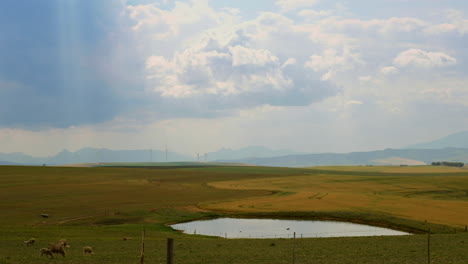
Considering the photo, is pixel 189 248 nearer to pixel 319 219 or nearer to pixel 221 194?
pixel 319 219

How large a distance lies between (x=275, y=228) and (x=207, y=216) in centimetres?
1684

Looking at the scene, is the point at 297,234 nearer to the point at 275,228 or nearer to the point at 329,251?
the point at 275,228

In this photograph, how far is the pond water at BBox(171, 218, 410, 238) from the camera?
2537 inches

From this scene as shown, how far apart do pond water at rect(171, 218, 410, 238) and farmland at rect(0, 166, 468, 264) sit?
3.87 m

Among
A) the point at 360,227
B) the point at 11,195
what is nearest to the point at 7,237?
the point at 360,227

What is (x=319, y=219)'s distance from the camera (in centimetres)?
8012

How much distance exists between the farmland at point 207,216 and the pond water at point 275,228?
3865 mm

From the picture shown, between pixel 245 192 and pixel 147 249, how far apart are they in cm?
8520

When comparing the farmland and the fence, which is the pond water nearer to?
the farmland

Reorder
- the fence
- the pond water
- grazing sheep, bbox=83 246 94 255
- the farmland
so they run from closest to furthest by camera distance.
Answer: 1. the fence
2. grazing sheep, bbox=83 246 94 255
3. the farmland
4. the pond water

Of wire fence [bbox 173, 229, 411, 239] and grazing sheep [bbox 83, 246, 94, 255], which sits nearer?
grazing sheep [bbox 83, 246, 94, 255]

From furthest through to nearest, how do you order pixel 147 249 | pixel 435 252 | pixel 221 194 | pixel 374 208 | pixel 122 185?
1. pixel 122 185
2. pixel 221 194
3. pixel 374 208
4. pixel 147 249
5. pixel 435 252

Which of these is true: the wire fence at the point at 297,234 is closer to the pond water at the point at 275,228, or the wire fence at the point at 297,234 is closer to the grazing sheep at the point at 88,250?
the pond water at the point at 275,228

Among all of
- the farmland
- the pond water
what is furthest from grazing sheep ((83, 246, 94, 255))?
the pond water
